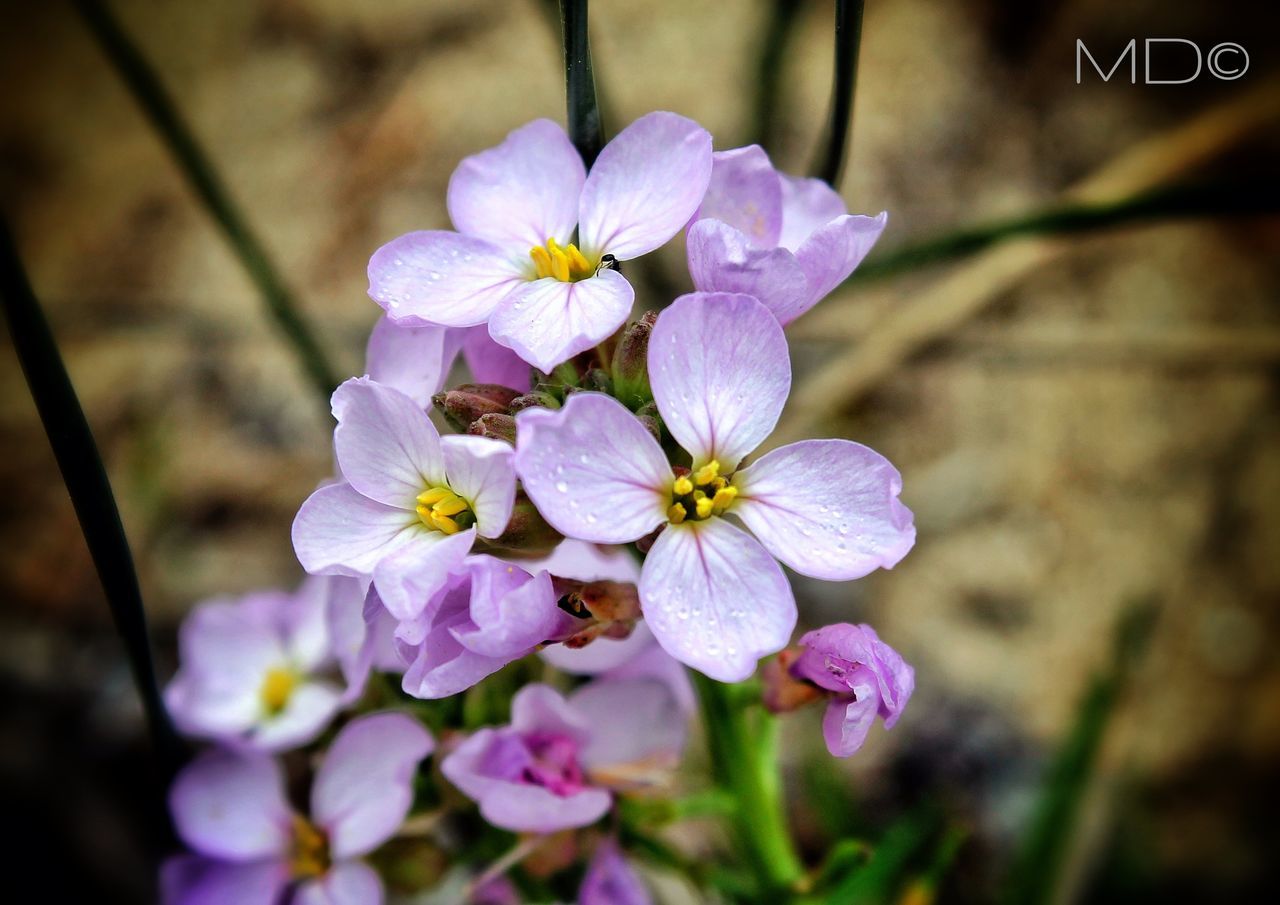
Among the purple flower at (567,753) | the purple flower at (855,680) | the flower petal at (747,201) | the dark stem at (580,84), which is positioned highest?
the dark stem at (580,84)

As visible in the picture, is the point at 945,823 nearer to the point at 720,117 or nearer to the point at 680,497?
the point at 680,497

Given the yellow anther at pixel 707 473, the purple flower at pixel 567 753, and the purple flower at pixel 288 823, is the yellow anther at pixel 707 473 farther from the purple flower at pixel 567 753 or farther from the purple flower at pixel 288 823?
the purple flower at pixel 288 823

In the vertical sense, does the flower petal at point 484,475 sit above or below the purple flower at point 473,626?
above

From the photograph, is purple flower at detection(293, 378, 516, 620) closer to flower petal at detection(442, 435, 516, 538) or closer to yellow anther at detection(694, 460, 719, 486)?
flower petal at detection(442, 435, 516, 538)

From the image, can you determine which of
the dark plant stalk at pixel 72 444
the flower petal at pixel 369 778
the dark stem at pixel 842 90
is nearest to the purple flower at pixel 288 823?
the flower petal at pixel 369 778

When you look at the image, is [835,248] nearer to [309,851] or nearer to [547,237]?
[547,237]

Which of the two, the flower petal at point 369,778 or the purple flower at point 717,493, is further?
the flower petal at point 369,778

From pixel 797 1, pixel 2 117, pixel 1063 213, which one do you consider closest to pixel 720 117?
pixel 797 1
